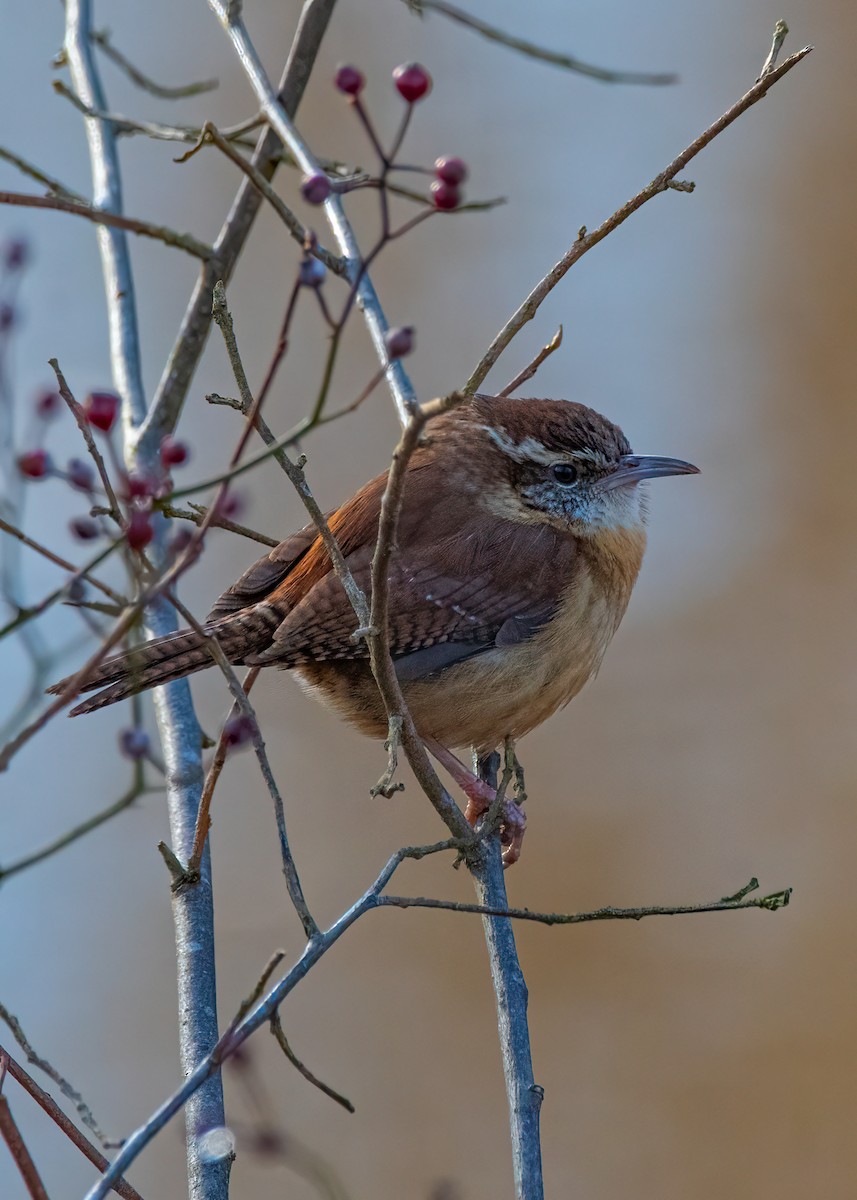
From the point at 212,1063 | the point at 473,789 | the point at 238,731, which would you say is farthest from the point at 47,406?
the point at 473,789

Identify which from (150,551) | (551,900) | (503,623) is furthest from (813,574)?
(150,551)

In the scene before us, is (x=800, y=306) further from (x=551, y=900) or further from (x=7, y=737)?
(x=7, y=737)

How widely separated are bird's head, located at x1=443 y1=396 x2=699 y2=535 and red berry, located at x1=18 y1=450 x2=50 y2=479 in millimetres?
1542

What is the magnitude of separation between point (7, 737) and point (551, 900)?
4480mm

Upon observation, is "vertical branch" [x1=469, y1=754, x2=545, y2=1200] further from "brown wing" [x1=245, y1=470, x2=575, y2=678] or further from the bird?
"brown wing" [x1=245, y1=470, x2=575, y2=678]

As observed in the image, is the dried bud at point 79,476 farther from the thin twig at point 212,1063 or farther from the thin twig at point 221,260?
the thin twig at point 221,260

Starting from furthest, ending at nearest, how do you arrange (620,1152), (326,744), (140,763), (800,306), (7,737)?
(800,306) → (326,744) → (620,1152) → (140,763) → (7,737)

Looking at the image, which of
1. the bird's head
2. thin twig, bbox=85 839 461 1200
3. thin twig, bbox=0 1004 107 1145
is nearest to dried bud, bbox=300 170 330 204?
thin twig, bbox=85 839 461 1200

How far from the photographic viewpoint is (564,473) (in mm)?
3518

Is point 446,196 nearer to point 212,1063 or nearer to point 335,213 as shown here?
point 335,213

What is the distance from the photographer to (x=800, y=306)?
6.56 meters

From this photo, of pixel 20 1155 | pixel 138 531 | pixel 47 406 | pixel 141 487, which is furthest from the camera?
pixel 47 406

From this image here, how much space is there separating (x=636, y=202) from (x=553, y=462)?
1.09 metres

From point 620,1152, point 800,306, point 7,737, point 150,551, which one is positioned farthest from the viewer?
point 800,306
